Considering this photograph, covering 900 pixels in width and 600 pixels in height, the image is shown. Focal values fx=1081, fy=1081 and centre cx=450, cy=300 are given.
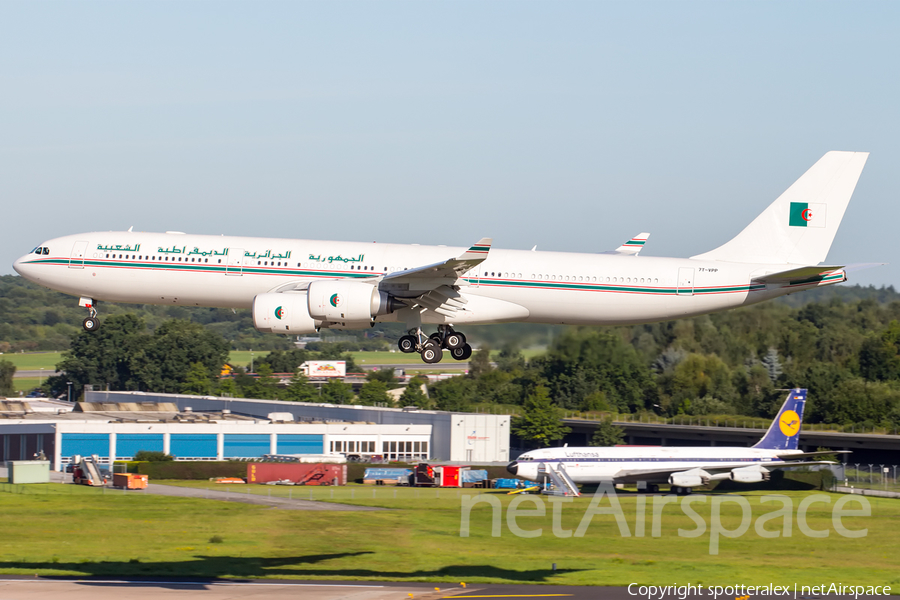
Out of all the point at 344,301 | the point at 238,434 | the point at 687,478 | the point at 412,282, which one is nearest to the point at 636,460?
the point at 687,478

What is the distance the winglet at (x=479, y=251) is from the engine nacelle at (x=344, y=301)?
3.92 meters

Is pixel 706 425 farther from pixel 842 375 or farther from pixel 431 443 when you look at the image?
pixel 431 443

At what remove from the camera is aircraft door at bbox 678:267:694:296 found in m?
40.7

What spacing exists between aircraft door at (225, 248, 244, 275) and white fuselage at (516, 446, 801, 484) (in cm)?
2726

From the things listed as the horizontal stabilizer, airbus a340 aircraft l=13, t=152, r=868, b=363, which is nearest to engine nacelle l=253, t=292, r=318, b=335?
airbus a340 aircraft l=13, t=152, r=868, b=363

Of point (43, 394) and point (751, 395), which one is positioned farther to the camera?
point (43, 394)

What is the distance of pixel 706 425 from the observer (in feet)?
311

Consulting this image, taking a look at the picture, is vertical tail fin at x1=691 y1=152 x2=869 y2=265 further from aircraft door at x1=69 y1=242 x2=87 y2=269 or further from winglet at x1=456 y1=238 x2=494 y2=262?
aircraft door at x1=69 y1=242 x2=87 y2=269

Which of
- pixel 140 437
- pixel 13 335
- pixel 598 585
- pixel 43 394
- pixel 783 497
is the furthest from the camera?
pixel 13 335

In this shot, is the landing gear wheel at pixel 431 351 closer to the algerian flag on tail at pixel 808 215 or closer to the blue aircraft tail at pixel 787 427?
the algerian flag on tail at pixel 808 215

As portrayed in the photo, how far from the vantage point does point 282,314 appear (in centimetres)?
3881

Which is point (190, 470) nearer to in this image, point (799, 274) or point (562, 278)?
point (562, 278)

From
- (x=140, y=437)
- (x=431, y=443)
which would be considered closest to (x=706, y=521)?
(x=431, y=443)

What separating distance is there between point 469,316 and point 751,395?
6225 centimetres
